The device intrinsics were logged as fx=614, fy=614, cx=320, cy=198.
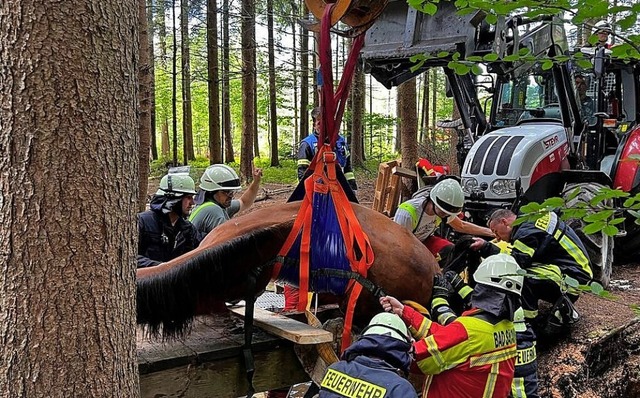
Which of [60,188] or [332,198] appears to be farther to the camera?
[332,198]

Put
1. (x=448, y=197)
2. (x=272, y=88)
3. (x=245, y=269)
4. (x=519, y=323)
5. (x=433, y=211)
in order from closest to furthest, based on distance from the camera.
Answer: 1. (x=245, y=269)
2. (x=519, y=323)
3. (x=448, y=197)
4. (x=433, y=211)
5. (x=272, y=88)

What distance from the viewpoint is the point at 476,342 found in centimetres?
332

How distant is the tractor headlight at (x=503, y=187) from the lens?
20.7 feet

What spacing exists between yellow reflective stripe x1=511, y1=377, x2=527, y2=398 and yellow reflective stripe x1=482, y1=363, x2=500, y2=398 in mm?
514

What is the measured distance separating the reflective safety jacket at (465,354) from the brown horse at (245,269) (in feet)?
0.84

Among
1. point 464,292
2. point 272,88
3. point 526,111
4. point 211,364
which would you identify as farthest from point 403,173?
point 272,88

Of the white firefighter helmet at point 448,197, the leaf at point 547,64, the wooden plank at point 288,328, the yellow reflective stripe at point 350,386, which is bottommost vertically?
the yellow reflective stripe at point 350,386

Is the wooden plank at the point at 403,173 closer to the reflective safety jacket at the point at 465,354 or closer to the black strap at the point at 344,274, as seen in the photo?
the reflective safety jacket at the point at 465,354

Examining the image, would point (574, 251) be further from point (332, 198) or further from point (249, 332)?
point (249, 332)

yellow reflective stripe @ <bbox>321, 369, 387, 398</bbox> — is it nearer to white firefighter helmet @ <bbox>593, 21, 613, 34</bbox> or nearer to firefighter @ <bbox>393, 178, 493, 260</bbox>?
white firefighter helmet @ <bbox>593, 21, 613, 34</bbox>

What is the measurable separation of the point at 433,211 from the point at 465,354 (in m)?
1.97

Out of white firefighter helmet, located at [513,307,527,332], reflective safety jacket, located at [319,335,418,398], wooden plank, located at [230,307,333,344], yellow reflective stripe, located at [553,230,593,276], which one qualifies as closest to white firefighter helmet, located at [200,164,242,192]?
wooden plank, located at [230,307,333,344]

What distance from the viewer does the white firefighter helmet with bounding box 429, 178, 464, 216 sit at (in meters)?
4.96

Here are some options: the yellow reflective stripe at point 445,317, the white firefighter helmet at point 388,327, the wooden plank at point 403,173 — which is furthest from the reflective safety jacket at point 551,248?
the wooden plank at point 403,173
